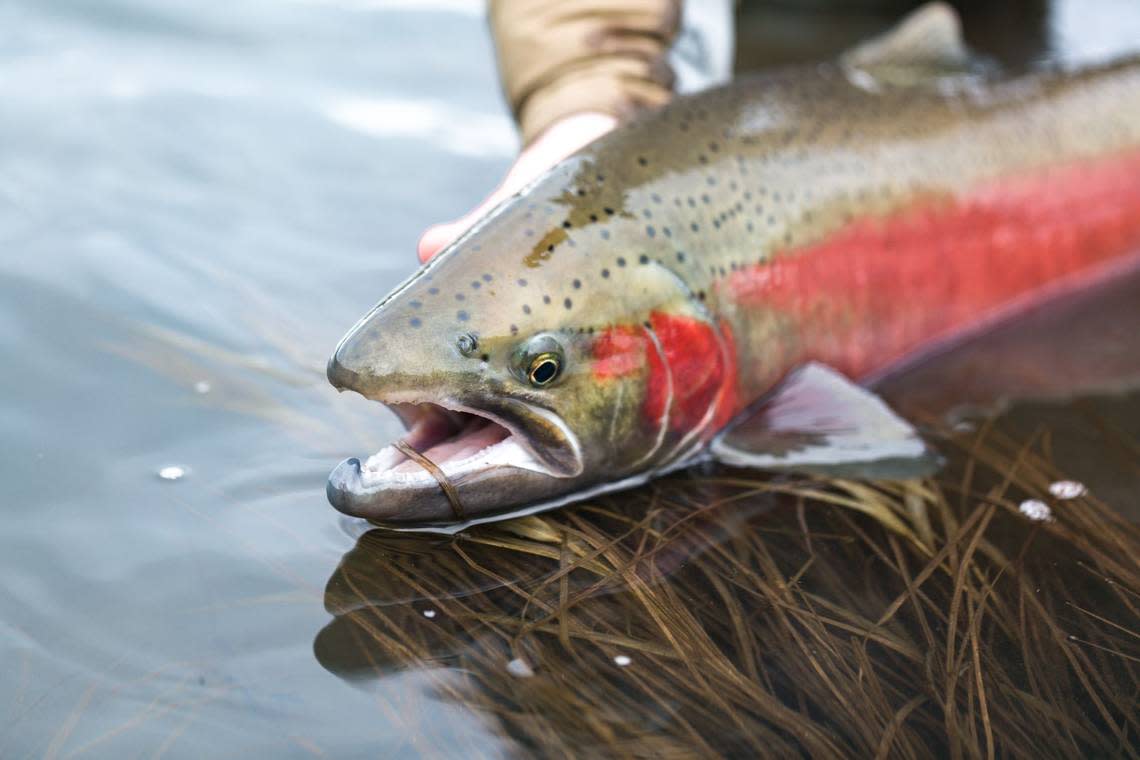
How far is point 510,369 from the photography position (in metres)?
2.60

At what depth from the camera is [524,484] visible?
2674 mm

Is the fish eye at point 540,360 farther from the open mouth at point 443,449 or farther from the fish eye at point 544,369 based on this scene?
the open mouth at point 443,449

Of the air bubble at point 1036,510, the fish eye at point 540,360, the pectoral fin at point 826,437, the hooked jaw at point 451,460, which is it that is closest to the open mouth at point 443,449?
the hooked jaw at point 451,460

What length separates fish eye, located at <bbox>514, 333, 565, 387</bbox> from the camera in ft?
8.57

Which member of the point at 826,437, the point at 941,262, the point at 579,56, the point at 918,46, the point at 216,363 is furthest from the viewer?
the point at 918,46

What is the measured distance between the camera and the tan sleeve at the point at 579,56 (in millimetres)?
3816

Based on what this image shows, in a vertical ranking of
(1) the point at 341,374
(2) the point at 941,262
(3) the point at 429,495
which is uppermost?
(2) the point at 941,262

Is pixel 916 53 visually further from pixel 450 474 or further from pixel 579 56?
pixel 450 474

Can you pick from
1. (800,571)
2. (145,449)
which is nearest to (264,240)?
(145,449)

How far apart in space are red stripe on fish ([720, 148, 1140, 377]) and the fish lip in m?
0.74

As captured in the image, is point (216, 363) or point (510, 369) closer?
point (510, 369)

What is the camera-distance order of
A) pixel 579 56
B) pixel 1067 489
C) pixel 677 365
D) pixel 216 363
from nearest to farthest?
pixel 677 365
pixel 1067 489
pixel 216 363
pixel 579 56

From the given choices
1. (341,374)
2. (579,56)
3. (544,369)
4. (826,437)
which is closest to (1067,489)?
(826,437)

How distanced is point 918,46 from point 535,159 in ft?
4.89
